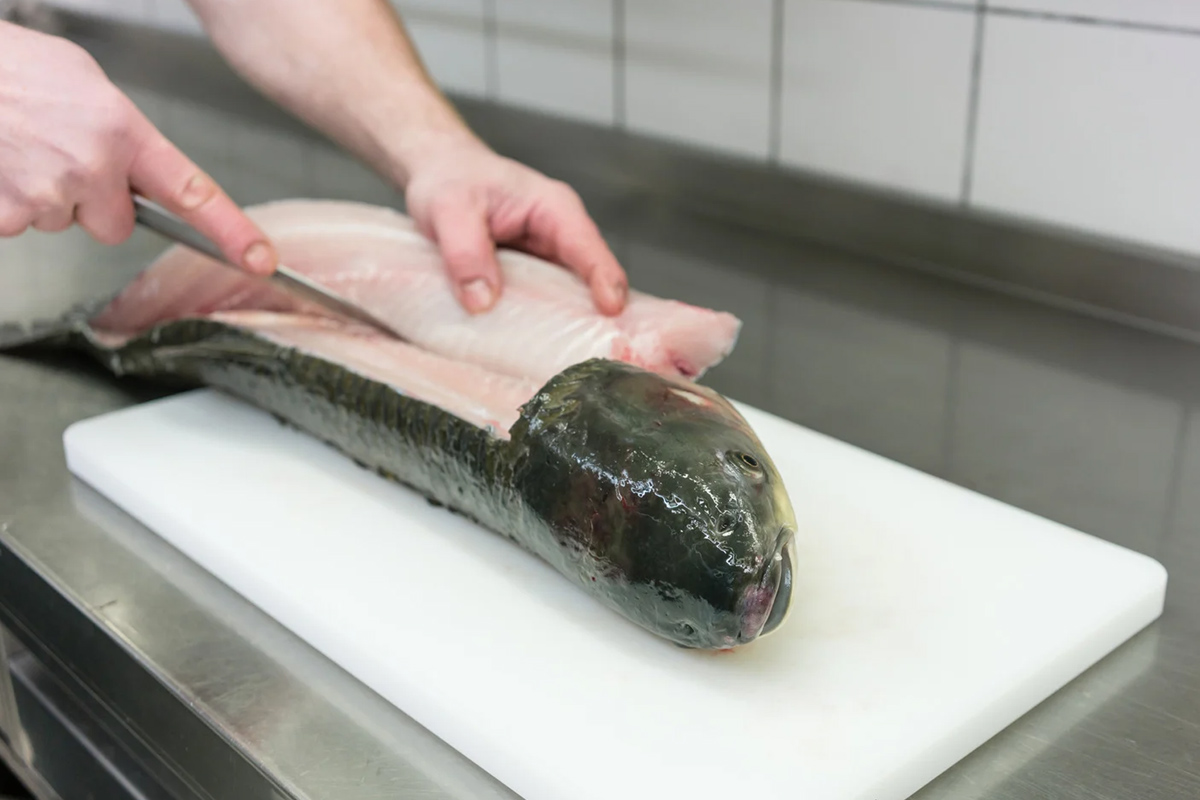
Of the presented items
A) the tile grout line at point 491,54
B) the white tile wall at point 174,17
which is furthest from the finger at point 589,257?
the white tile wall at point 174,17

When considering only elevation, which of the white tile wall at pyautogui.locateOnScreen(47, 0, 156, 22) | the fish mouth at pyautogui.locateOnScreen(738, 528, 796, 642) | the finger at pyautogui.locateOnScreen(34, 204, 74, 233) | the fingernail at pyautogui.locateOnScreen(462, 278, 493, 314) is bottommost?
the white tile wall at pyautogui.locateOnScreen(47, 0, 156, 22)

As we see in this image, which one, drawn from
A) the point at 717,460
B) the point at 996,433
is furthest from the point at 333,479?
the point at 996,433

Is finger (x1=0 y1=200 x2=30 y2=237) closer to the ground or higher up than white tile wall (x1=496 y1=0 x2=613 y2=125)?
higher up

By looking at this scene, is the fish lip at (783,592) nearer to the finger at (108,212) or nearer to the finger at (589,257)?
the finger at (589,257)

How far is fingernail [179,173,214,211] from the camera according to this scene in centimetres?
100

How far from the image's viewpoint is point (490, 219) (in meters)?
1.14

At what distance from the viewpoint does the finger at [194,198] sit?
98 centimetres

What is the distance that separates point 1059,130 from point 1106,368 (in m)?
0.25

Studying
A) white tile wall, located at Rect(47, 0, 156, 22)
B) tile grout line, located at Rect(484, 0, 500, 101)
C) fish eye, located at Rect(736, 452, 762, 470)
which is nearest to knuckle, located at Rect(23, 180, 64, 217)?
fish eye, located at Rect(736, 452, 762, 470)

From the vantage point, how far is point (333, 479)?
3.13 ft

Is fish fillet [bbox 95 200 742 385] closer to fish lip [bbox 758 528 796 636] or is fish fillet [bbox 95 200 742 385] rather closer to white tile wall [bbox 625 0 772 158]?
fish lip [bbox 758 528 796 636]

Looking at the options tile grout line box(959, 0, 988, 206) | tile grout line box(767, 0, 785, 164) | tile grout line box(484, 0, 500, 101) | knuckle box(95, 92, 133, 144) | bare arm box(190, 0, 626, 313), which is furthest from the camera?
tile grout line box(484, 0, 500, 101)

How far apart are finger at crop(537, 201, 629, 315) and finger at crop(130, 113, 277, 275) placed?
25 cm

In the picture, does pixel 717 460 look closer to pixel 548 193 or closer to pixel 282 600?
pixel 282 600
